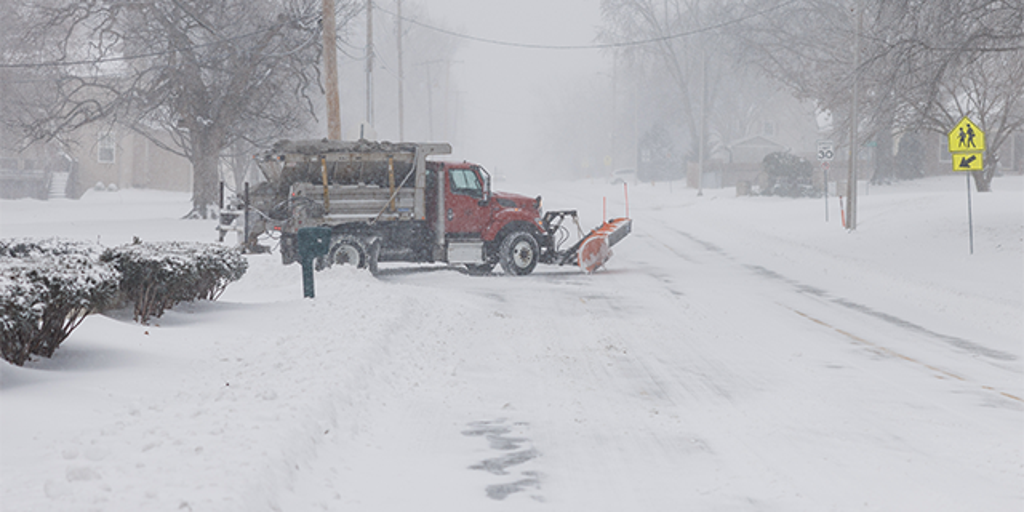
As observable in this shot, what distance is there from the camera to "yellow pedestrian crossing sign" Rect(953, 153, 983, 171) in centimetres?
2023

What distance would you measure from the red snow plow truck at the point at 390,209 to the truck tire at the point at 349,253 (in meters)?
0.02

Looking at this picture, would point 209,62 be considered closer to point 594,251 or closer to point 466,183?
point 466,183

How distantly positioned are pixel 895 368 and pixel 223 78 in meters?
24.5

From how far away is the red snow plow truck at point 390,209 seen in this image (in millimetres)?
16688

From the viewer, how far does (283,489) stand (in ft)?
16.5

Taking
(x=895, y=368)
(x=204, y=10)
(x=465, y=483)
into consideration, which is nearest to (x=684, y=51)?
(x=204, y=10)

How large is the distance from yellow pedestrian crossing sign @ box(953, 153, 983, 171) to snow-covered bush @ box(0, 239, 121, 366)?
1837 centimetres

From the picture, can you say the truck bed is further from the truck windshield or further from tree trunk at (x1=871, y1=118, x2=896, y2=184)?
tree trunk at (x1=871, y1=118, x2=896, y2=184)

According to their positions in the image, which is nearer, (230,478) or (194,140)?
(230,478)

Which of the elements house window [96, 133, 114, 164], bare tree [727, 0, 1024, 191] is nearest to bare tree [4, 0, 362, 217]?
bare tree [727, 0, 1024, 191]

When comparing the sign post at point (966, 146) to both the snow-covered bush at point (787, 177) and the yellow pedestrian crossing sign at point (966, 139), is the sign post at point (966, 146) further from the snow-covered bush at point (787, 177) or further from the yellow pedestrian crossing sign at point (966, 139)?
the snow-covered bush at point (787, 177)

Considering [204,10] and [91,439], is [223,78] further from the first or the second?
[91,439]

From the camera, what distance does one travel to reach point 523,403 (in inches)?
305

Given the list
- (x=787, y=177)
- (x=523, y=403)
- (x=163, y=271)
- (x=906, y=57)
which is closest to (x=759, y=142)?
(x=787, y=177)
